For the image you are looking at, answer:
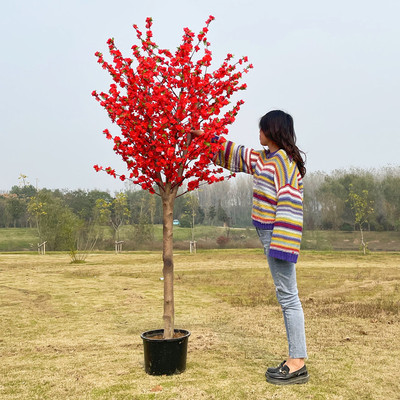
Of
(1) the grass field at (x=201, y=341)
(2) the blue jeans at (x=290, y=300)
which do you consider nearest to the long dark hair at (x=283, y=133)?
(2) the blue jeans at (x=290, y=300)

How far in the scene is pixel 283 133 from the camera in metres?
3.14

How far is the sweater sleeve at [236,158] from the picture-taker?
3367mm

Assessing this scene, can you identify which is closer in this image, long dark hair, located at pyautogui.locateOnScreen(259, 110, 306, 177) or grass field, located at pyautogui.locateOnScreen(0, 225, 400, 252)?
long dark hair, located at pyautogui.locateOnScreen(259, 110, 306, 177)

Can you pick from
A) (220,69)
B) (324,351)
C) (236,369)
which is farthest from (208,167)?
(324,351)

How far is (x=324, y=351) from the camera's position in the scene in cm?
416

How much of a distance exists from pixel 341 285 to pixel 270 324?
5435mm

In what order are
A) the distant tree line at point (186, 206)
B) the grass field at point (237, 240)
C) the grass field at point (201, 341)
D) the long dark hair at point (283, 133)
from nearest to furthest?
the grass field at point (201, 341) < the long dark hair at point (283, 133) < the distant tree line at point (186, 206) < the grass field at point (237, 240)

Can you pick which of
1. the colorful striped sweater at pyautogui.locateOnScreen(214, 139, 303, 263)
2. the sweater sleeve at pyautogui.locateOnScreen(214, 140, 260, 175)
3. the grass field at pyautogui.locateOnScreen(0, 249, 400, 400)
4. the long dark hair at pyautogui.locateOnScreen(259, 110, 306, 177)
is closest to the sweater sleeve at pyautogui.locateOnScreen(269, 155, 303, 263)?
the colorful striped sweater at pyautogui.locateOnScreen(214, 139, 303, 263)

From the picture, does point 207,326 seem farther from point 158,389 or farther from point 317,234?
point 317,234

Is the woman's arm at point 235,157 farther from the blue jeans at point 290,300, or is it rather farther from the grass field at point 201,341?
the grass field at point 201,341

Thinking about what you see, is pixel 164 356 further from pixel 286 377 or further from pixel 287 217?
pixel 287 217

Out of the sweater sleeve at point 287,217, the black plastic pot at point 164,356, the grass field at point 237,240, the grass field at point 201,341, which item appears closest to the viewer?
the sweater sleeve at point 287,217

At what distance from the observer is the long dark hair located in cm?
314

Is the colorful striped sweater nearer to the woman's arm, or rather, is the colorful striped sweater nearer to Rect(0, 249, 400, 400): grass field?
the woman's arm
